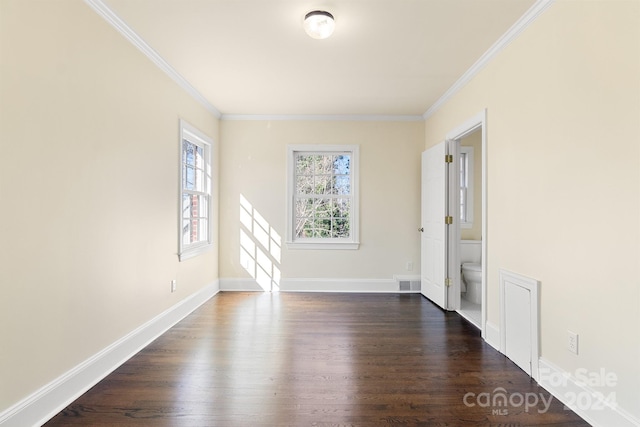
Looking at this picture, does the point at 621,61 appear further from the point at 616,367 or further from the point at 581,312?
the point at 616,367

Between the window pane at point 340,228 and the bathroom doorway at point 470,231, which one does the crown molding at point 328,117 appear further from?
the window pane at point 340,228

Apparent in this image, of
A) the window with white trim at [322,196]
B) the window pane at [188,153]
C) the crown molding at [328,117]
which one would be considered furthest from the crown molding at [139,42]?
the window with white trim at [322,196]

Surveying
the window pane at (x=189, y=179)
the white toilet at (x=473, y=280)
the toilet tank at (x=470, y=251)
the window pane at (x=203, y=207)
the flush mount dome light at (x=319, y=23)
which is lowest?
the white toilet at (x=473, y=280)

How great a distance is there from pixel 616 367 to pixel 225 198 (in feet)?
A: 13.8

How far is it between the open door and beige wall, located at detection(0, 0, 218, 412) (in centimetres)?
303

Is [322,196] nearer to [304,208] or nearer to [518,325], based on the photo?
[304,208]

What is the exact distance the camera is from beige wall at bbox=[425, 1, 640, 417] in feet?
4.94

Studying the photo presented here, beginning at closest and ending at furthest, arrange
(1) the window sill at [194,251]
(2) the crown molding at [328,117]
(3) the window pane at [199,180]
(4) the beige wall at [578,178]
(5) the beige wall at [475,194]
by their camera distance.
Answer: (4) the beige wall at [578,178]
(1) the window sill at [194,251]
(3) the window pane at [199,180]
(5) the beige wall at [475,194]
(2) the crown molding at [328,117]

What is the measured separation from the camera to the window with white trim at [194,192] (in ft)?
11.2

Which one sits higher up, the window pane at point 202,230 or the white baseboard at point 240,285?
the window pane at point 202,230

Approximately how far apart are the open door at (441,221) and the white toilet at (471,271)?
260mm

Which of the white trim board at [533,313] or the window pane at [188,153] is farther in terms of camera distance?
the window pane at [188,153]

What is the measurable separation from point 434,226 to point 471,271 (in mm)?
673

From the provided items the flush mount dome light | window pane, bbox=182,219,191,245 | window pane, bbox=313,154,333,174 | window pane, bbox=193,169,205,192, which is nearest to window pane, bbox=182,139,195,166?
window pane, bbox=193,169,205,192
